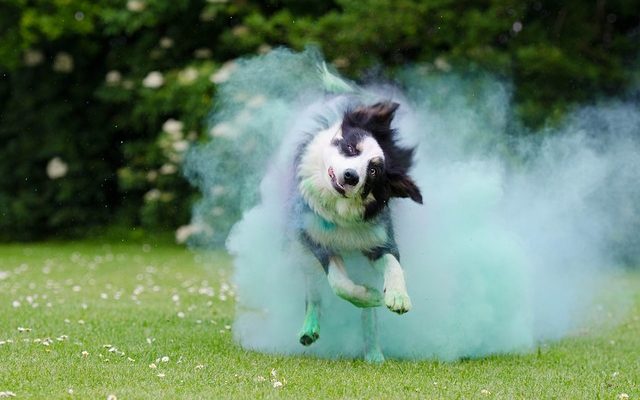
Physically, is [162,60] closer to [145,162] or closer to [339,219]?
[145,162]

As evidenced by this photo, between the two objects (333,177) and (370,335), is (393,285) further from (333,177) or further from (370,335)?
(333,177)

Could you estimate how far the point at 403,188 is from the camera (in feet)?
19.1

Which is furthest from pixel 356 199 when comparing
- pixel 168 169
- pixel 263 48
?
pixel 168 169

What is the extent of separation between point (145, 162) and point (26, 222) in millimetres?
3004

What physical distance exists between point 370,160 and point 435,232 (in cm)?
101

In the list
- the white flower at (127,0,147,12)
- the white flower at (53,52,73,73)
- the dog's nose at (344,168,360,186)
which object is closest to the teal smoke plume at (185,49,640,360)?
the dog's nose at (344,168,360,186)

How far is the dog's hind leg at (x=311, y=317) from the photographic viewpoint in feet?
19.6

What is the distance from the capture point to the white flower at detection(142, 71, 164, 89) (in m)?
16.1

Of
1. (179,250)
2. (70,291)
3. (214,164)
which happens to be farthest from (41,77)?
(214,164)

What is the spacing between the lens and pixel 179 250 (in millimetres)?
16281

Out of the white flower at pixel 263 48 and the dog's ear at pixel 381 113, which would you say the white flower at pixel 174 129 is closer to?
the white flower at pixel 263 48

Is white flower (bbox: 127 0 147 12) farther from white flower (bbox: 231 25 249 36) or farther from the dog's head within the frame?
the dog's head

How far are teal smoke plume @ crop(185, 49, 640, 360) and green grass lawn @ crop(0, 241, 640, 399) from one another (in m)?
0.25

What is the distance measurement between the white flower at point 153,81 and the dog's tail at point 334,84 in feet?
31.8
